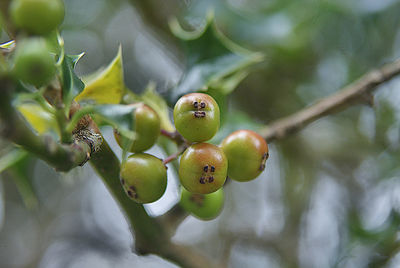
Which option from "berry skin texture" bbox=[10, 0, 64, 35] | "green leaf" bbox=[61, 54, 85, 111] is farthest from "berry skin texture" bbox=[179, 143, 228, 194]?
"berry skin texture" bbox=[10, 0, 64, 35]

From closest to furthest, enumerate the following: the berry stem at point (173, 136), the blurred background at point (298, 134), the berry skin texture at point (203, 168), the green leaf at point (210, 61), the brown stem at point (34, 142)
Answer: the brown stem at point (34, 142), the berry skin texture at point (203, 168), the berry stem at point (173, 136), the green leaf at point (210, 61), the blurred background at point (298, 134)

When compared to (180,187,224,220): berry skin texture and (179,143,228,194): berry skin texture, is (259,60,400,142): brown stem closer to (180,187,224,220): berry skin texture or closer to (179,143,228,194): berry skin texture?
(180,187,224,220): berry skin texture

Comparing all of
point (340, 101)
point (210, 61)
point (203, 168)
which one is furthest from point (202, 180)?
point (340, 101)

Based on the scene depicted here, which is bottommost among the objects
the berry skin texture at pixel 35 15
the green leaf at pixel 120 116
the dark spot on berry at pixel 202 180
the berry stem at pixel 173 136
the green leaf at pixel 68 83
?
the berry stem at pixel 173 136

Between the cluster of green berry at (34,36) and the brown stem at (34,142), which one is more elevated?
the cluster of green berry at (34,36)

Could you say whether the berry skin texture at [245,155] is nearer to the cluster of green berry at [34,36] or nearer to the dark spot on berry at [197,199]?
the dark spot on berry at [197,199]

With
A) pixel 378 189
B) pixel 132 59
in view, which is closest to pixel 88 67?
pixel 132 59

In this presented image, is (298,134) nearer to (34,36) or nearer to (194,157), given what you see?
(194,157)

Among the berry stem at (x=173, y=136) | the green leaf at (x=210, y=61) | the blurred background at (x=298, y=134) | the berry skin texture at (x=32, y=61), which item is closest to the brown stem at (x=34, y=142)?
the berry skin texture at (x=32, y=61)
